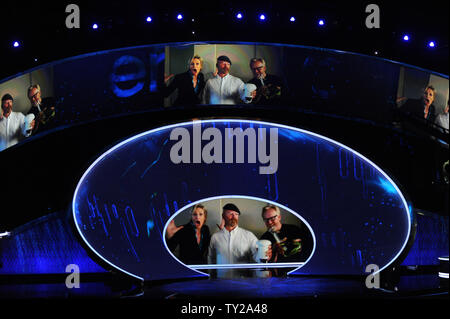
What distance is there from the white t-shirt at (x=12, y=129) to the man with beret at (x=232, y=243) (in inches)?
110

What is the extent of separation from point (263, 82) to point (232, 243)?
2126 millimetres

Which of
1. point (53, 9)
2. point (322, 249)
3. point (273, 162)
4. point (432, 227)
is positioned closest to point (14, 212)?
point (53, 9)

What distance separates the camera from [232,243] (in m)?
7.79

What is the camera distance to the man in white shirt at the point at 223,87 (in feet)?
25.0

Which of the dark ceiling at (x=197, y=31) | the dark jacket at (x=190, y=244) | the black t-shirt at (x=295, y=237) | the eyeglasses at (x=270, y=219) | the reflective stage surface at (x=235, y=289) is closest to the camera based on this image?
the reflective stage surface at (x=235, y=289)

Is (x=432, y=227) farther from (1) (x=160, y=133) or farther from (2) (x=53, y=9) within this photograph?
(2) (x=53, y=9)

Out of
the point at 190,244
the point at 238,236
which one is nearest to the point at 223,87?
the point at 238,236

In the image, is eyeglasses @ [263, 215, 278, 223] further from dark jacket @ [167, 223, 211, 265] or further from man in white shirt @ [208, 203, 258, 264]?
dark jacket @ [167, 223, 211, 265]

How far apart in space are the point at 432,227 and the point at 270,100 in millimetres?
3014

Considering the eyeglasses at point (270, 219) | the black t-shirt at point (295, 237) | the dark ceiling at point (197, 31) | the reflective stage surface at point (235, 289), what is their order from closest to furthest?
the reflective stage surface at point (235, 289), the dark ceiling at point (197, 31), the black t-shirt at point (295, 237), the eyeglasses at point (270, 219)

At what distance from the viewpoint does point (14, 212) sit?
308 inches

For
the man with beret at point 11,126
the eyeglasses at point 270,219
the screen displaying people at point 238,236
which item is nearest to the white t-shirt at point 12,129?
the man with beret at point 11,126

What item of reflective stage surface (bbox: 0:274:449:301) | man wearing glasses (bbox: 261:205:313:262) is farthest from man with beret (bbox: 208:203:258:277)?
reflective stage surface (bbox: 0:274:449:301)

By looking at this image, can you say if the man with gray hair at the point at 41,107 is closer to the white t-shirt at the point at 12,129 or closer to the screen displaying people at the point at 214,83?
the screen displaying people at the point at 214,83
